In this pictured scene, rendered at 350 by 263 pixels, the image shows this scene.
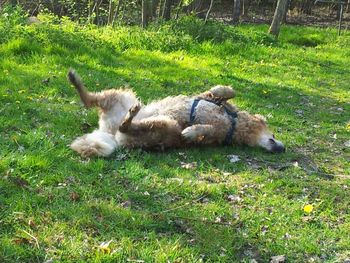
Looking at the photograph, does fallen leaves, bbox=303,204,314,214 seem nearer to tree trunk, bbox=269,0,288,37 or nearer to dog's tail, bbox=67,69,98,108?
dog's tail, bbox=67,69,98,108

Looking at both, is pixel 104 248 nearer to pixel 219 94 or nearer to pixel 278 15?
pixel 219 94

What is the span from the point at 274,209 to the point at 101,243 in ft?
5.96

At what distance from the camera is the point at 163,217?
4.24 m

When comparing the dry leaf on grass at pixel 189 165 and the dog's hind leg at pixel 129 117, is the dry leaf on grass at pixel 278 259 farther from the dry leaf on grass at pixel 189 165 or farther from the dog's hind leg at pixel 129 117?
the dog's hind leg at pixel 129 117

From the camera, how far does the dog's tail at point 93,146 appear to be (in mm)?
5328

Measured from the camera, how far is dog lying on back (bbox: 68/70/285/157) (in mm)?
5484

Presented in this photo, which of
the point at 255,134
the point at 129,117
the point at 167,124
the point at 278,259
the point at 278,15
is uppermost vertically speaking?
the point at 278,15

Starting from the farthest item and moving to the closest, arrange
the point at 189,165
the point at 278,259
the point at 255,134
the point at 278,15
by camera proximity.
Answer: the point at 278,15
the point at 255,134
the point at 189,165
the point at 278,259

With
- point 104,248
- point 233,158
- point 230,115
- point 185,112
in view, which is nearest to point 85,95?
point 185,112

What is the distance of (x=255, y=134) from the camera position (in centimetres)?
609

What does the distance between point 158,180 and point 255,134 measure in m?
1.69

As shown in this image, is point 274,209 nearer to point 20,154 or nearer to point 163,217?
point 163,217

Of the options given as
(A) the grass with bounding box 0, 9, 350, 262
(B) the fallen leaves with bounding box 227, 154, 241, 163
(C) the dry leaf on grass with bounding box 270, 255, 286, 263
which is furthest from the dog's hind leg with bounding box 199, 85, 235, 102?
(C) the dry leaf on grass with bounding box 270, 255, 286, 263

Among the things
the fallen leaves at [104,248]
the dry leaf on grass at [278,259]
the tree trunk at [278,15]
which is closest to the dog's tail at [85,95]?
the fallen leaves at [104,248]
